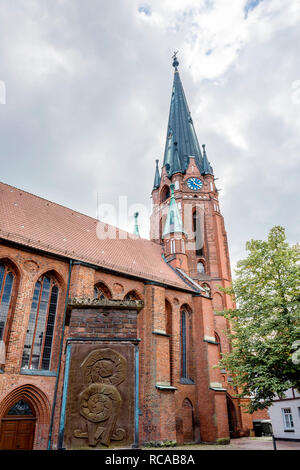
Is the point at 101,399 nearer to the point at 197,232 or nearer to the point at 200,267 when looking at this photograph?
the point at 200,267

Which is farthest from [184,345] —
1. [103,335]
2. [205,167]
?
[205,167]

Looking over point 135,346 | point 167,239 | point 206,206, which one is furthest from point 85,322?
point 206,206

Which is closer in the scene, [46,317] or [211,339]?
[46,317]

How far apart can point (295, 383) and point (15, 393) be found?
35.0 feet

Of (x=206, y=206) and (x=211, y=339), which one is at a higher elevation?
(x=206, y=206)

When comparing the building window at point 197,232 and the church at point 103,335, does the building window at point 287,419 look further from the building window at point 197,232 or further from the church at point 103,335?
the building window at point 197,232

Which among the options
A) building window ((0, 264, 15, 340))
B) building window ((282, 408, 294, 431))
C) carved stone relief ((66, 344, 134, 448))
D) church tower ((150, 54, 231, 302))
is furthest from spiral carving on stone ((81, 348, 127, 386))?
church tower ((150, 54, 231, 302))

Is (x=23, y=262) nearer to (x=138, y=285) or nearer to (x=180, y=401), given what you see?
(x=138, y=285)

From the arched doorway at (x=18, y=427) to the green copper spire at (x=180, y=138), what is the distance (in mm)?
24568

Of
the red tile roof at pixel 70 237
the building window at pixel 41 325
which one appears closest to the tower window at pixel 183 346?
the red tile roof at pixel 70 237

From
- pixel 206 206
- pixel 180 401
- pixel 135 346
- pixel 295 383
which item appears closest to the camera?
pixel 135 346

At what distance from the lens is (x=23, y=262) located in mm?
14750

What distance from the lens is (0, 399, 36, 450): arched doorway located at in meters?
12.6
